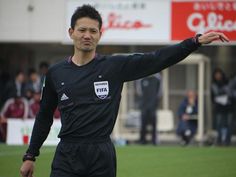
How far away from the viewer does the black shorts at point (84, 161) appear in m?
5.39

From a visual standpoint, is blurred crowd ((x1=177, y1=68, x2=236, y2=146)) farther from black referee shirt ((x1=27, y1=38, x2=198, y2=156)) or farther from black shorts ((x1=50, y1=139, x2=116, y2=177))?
black shorts ((x1=50, y1=139, x2=116, y2=177))

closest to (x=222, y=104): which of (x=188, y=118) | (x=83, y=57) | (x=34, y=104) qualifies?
(x=188, y=118)

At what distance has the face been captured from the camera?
5.47 metres

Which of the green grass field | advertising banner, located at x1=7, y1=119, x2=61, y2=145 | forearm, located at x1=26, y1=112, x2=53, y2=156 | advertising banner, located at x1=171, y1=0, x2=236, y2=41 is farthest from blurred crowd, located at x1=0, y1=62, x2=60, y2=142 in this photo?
forearm, located at x1=26, y1=112, x2=53, y2=156

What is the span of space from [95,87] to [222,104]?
14.4 meters

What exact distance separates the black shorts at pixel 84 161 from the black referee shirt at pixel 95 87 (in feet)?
0.27

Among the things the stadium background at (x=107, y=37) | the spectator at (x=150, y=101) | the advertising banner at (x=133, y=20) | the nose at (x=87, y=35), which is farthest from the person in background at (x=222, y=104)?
the nose at (x=87, y=35)

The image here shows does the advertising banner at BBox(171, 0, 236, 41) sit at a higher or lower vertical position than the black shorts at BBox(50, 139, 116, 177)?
higher

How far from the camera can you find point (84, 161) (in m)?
5.41

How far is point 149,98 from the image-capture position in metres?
19.4

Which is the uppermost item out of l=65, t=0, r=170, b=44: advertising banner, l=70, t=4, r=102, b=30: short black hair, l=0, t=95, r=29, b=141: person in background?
l=65, t=0, r=170, b=44: advertising banner

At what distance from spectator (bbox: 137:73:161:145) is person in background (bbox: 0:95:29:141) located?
3.25 m

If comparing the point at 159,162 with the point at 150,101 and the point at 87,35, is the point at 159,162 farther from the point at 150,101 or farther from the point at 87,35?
the point at 87,35

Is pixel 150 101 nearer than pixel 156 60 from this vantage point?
No
